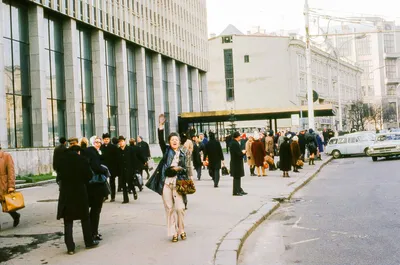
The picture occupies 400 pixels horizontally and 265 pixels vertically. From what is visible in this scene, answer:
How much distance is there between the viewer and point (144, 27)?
165 ft

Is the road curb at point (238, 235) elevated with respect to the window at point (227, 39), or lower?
lower

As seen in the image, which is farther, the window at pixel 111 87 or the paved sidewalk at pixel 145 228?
the window at pixel 111 87

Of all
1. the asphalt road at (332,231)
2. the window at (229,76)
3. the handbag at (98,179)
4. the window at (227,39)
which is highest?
the window at (227,39)

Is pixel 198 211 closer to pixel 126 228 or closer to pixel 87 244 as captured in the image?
pixel 126 228

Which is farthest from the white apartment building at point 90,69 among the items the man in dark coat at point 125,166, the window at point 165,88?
the man in dark coat at point 125,166

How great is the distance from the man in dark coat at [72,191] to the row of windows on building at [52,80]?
24393 millimetres

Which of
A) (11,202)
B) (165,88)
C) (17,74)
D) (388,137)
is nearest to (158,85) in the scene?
(165,88)

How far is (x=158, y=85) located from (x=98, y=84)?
40.3 ft

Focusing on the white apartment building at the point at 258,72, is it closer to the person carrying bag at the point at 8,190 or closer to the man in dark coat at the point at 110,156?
the man in dark coat at the point at 110,156

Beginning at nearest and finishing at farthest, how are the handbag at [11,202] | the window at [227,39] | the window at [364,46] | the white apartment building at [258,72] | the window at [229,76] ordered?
the handbag at [11,202], the white apartment building at [258,72], the window at [229,76], the window at [227,39], the window at [364,46]

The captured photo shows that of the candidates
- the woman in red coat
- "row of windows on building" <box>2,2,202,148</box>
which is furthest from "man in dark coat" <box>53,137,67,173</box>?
"row of windows on building" <box>2,2,202,148</box>

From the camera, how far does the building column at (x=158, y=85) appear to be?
173 ft

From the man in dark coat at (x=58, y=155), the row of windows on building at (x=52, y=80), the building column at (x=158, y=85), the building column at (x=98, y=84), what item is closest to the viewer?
the man in dark coat at (x=58, y=155)

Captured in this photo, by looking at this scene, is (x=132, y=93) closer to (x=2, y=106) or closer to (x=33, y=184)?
(x=2, y=106)
